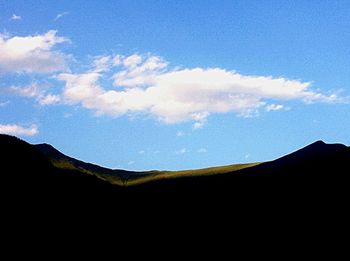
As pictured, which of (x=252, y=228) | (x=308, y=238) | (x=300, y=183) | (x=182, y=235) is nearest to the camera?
(x=308, y=238)

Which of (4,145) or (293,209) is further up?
(4,145)

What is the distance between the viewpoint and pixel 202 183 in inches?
6407

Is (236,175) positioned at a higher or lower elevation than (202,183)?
higher

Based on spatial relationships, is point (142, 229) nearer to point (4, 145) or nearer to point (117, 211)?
point (117, 211)

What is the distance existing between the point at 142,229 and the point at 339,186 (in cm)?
5667

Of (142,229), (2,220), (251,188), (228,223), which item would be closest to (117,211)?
(142,229)

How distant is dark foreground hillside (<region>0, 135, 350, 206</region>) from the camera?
63656 millimetres

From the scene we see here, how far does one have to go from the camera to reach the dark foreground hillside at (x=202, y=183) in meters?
63.7

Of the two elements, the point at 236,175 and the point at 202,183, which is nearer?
the point at 236,175

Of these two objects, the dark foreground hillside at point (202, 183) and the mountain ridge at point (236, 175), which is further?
the mountain ridge at point (236, 175)

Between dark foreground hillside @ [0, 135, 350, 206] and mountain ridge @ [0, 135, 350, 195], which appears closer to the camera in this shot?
dark foreground hillside @ [0, 135, 350, 206]

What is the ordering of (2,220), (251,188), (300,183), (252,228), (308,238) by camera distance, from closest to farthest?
(2,220) < (308,238) < (252,228) < (300,183) < (251,188)

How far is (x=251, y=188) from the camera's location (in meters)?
135

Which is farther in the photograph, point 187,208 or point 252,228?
point 187,208
